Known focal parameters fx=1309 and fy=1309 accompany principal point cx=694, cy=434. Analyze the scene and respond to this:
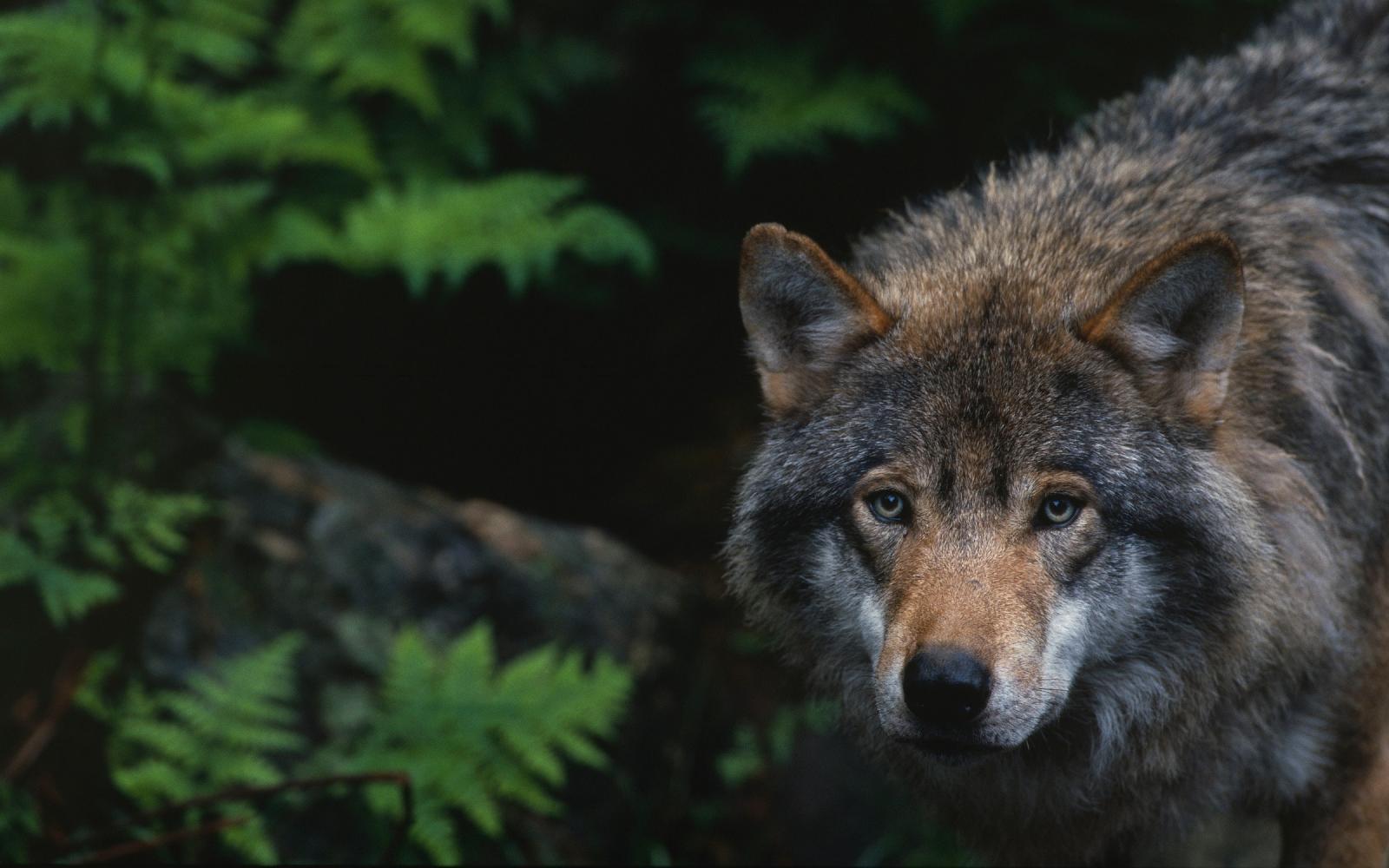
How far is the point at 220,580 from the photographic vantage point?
5676mm

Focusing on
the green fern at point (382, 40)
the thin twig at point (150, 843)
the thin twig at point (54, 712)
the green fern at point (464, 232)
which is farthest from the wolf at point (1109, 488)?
the green fern at point (382, 40)

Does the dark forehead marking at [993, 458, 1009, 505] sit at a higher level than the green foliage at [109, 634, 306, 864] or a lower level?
higher

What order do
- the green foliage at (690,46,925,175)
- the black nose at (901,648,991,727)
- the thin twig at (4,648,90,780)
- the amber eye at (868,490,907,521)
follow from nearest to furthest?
the black nose at (901,648,991,727) < the amber eye at (868,490,907,521) < the thin twig at (4,648,90,780) < the green foliage at (690,46,925,175)

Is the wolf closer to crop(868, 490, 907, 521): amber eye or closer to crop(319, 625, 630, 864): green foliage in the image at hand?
crop(868, 490, 907, 521): amber eye

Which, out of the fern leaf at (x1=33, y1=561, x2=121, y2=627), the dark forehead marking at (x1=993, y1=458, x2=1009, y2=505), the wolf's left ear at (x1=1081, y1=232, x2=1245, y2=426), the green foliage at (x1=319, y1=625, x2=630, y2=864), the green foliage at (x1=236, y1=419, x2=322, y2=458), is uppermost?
the wolf's left ear at (x1=1081, y1=232, x2=1245, y2=426)

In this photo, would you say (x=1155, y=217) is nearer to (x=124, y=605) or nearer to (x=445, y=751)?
(x=445, y=751)

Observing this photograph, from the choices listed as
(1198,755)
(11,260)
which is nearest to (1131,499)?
(1198,755)

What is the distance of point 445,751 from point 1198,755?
2.63m

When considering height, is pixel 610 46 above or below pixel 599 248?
above

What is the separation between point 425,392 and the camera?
26.0 feet

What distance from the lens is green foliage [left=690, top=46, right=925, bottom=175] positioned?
20.9 feet

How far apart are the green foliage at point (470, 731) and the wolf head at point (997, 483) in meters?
1.46

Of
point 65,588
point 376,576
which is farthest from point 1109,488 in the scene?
point 65,588

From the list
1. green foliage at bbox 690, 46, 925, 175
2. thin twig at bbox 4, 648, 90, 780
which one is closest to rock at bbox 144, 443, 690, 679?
thin twig at bbox 4, 648, 90, 780
